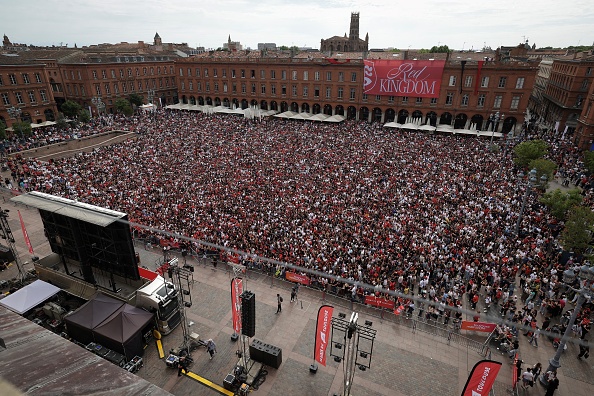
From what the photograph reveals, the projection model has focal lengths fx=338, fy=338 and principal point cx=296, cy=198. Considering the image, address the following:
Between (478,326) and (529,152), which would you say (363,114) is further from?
(478,326)

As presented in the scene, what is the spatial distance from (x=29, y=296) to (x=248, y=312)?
1142cm

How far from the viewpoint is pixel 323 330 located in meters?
12.2

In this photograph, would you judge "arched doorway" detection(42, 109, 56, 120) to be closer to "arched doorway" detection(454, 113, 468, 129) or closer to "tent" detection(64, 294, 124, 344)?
"tent" detection(64, 294, 124, 344)

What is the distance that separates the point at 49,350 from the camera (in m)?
8.30

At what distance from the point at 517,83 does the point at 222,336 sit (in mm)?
48003

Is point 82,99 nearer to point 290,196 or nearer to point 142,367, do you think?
point 290,196

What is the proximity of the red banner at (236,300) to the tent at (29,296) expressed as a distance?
9758mm

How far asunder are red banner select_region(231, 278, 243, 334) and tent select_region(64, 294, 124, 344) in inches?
208

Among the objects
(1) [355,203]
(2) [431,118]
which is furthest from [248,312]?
(2) [431,118]

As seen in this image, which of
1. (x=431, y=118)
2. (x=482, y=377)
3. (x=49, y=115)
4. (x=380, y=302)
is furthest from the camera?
(x=49, y=115)

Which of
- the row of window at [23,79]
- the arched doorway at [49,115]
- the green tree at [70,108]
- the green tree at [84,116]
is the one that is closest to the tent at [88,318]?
the green tree at [84,116]

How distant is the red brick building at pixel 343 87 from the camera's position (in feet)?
148

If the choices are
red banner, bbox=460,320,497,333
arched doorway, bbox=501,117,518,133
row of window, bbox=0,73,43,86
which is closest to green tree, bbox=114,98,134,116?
row of window, bbox=0,73,43,86

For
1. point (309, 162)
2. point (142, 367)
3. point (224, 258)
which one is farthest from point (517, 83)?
point (142, 367)
